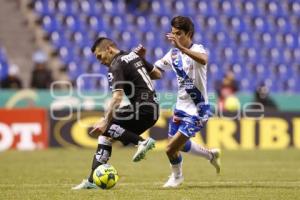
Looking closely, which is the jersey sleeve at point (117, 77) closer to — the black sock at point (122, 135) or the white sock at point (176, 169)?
the black sock at point (122, 135)

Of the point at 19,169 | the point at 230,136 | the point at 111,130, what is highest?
the point at 111,130

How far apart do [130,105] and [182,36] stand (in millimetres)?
1170

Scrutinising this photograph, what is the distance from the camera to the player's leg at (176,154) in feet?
34.8

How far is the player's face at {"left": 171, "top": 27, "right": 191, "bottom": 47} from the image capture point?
33.8ft

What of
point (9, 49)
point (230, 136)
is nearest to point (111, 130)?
point (230, 136)

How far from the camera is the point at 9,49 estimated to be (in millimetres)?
25141

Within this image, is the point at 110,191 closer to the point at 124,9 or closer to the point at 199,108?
the point at 199,108

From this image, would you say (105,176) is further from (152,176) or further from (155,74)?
(152,176)

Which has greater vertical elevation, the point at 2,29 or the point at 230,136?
the point at 2,29

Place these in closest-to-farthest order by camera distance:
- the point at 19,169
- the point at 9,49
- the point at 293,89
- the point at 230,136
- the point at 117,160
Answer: the point at 19,169 < the point at 117,160 < the point at 230,136 < the point at 9,49 < the point at 293,89

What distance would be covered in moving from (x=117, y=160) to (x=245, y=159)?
2872 mm

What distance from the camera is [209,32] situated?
90.7 ft

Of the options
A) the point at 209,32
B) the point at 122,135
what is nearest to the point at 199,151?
the point at 122,135

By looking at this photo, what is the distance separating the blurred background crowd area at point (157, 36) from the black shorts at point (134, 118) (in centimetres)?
1228
